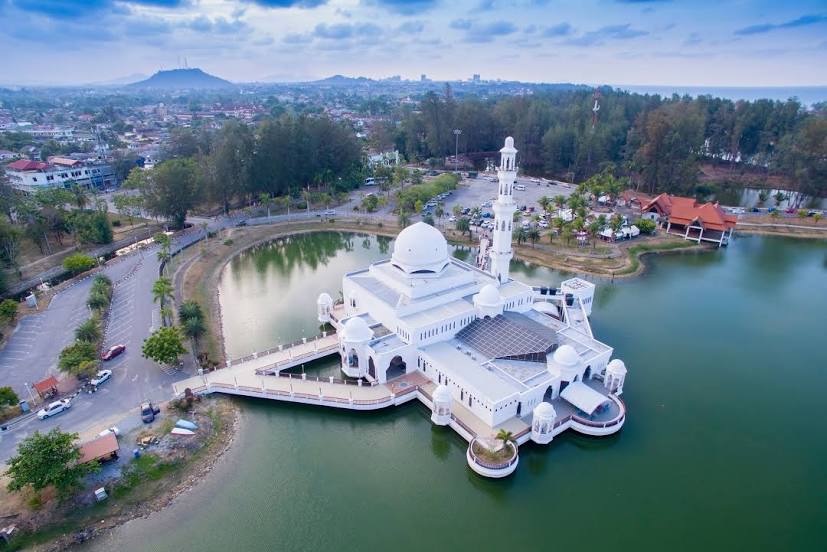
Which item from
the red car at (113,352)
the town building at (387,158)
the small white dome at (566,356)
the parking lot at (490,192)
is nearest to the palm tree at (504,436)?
the small white dome at (566,356)

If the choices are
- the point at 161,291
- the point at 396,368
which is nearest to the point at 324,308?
the point at 396,368

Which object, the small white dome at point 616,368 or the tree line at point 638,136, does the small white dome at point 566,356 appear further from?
the tree line at point 638,136

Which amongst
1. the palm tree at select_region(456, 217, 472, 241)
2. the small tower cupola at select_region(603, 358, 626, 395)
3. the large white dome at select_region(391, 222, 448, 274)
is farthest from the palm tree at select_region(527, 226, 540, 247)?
the small tower cupola at select_region(603, 358, 626, 395)

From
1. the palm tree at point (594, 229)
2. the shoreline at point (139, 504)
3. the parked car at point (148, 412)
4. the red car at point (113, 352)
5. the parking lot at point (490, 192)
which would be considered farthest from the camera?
the parking lot at point (490, 192)

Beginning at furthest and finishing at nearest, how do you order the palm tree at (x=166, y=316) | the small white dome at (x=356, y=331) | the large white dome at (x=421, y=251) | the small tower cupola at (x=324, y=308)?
the small tower cupola at (x=324, y=308) < the palm tree at (x=166, y=316) < the large white dome at (x=421, y=251) < the small white dome at (x=356, y=331)

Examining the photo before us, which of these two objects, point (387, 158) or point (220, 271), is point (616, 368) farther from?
point (387, 158)

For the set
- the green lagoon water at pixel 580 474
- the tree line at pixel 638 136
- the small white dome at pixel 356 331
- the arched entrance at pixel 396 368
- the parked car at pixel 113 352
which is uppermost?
the tree line at pixel 638 136

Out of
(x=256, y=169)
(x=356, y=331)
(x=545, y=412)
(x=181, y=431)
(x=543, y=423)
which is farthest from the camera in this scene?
(x=256, y=169)
